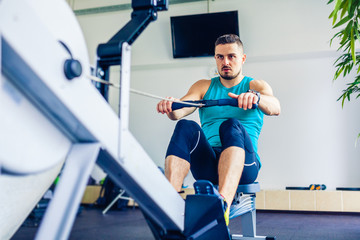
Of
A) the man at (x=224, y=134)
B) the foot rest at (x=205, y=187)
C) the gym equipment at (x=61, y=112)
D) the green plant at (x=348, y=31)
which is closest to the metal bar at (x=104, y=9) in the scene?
the green plant at (x=348, y=31)

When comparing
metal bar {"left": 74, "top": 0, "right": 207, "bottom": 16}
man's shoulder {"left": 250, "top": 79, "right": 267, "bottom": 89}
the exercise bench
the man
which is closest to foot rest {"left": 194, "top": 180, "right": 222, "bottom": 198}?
the exercise bench

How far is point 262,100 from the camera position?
1.39m

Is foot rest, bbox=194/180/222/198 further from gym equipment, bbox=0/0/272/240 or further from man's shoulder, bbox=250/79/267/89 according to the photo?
man's shoulder, bbox=250/79/267/89

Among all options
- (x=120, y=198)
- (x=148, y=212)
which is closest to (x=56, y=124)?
(x=148, y=212)

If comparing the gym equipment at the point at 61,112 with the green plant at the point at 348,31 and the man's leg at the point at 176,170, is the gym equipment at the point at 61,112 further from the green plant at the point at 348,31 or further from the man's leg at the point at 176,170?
the green plant at the point at 348,31

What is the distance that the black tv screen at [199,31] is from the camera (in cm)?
456

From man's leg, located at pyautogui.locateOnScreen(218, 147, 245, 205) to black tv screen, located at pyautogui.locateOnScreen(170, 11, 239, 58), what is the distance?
343 centimetres

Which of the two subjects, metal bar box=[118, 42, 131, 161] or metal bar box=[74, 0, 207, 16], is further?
metal bar box=[74, 0, 207, 16]

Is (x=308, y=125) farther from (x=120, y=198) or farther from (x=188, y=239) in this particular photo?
(x=188, y=239)

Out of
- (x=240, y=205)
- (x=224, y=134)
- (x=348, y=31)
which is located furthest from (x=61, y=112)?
(x=348, y=31)

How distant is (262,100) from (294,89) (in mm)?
3365

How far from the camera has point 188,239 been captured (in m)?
1.10

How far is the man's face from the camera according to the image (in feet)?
5.72

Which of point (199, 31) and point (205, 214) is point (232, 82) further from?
point (199, 31)
